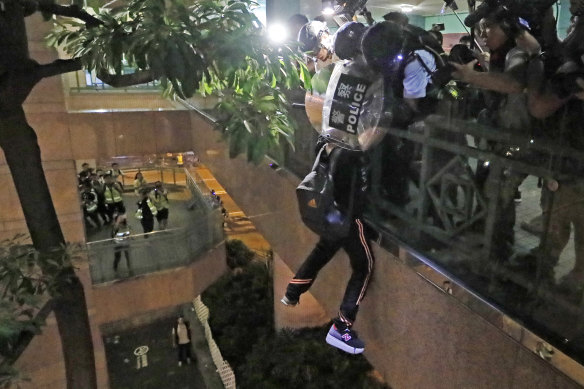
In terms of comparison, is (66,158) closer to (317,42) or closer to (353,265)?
(317,42)

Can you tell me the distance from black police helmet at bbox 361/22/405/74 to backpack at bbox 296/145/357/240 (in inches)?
25.0

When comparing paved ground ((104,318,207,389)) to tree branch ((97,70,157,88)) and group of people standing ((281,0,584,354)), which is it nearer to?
group of people standing ((281,0,584,354))

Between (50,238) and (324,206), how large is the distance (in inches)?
71.0

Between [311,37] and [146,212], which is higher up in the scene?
[311,37]

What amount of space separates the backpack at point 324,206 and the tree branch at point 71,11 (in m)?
1.48

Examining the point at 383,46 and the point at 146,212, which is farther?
the point at 146,212

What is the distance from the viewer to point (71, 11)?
95.6 inches

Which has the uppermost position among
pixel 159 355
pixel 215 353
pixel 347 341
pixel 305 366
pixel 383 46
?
pixel 383 46

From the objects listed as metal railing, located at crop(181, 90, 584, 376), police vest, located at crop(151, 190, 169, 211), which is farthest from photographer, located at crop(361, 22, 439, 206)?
police vest, located at crop(151, 190, 169, 211)

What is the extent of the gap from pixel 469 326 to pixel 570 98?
4.13ft

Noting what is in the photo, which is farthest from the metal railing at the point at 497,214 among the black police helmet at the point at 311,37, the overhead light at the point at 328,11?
the overhead light at the point at 328,11

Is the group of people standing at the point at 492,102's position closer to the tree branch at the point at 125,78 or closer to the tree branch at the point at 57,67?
the tree branch at the point at 125,78

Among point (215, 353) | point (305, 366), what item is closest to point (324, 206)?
point (305, 366)

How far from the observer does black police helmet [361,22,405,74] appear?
98.8 inches
